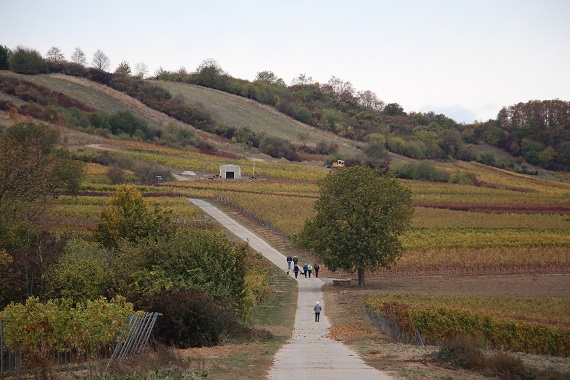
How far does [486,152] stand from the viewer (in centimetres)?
17938

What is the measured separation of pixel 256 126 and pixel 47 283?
15488cm

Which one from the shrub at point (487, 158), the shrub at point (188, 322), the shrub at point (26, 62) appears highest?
the shrub at point (26, 62)

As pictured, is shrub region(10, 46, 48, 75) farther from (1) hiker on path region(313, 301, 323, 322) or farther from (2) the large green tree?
(1) hiker on path region(313, 301, 323, 322)

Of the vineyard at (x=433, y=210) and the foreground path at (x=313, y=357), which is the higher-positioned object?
the vineyard at (x=433, y=210)

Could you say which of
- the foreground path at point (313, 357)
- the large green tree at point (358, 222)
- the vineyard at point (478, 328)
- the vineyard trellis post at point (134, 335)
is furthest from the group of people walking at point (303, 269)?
the vineyard trellis post at point (134, 335)

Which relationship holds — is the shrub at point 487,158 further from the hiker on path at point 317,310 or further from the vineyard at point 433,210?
the hiker on path at point 317,310

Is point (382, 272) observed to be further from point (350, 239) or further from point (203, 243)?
point (203, 243)

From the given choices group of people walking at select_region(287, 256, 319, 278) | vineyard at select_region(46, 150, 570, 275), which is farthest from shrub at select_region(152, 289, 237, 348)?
vineyard at select_region(46, 150, 570, 275)

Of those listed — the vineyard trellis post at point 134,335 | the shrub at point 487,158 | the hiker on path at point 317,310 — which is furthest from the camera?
the shrub at point 487,158

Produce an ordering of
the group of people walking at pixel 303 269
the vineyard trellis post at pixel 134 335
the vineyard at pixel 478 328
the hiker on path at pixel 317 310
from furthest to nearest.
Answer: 1. the group of people walking at pixel 303 269
2. the hiker on path at pixel 317 310
3. the vineyard at pixel 478 328
4. the vineyard trellis post at pixel 134 335

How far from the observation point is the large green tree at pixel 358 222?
57312mm

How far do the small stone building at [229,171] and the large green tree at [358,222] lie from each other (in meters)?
60.1

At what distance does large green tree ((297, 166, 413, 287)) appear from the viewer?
57312 millimetres

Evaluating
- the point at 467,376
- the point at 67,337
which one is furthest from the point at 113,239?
the point at 467,376
